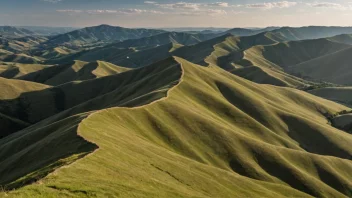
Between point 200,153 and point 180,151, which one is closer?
point 180,151

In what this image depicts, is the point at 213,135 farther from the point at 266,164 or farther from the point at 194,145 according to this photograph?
the point at 266,164

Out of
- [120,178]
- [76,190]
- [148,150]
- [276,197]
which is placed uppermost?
[76,190]

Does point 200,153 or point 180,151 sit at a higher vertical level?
point 180,151

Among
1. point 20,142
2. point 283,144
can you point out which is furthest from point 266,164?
point 20,142

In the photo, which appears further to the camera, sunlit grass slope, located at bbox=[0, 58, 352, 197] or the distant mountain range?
the distant mountain range

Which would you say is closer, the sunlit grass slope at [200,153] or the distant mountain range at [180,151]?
the sunlit grass slope at [200,153]

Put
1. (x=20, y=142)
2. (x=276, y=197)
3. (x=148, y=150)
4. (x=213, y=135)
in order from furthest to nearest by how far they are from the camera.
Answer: (x=213, y=135) → (x=20, y=142) → (x=276, y=197) → (x=148, y=150)

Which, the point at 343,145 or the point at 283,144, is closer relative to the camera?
the point at 283,144

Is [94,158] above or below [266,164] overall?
above
